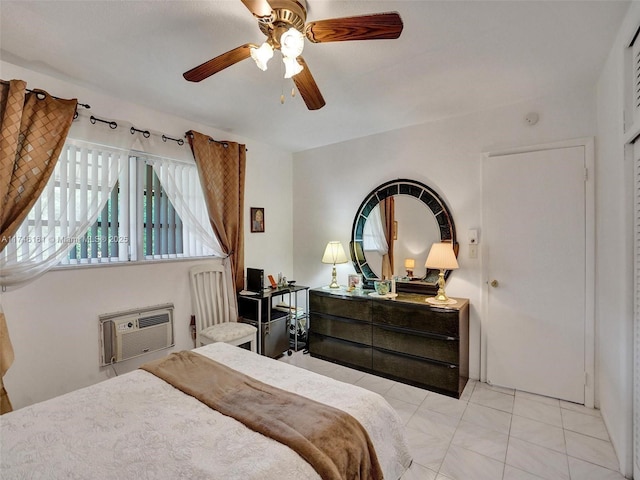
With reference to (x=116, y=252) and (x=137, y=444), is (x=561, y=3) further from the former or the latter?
(x=116, y=252)

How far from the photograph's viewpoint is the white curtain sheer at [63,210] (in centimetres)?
208

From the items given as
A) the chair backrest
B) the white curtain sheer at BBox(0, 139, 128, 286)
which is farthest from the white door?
the white curtain sheer at BBox(0, 139, 128, 286)

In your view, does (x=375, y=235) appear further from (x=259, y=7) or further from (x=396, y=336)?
(x=259, y=7)

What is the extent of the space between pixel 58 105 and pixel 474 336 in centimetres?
395

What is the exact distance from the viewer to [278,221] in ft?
13.6

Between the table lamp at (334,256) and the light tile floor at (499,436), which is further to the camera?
the table lamp at (334,256)

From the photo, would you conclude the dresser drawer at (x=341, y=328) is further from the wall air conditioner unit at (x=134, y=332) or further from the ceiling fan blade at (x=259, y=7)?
the ceiling fan blade at (x=259, y=7)

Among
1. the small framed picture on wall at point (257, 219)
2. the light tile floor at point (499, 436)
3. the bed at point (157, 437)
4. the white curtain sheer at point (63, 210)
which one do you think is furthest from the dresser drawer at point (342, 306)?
the white curtain sheer at point (63, 210)

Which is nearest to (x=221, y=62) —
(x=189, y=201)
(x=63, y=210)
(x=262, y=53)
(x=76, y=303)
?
(x=262, y=53)

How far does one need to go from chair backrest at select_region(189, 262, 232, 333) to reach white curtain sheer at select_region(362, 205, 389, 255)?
5.52 ft

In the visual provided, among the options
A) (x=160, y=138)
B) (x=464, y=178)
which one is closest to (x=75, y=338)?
(x=160, y=138)

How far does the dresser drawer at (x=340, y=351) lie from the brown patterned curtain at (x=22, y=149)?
248 cm

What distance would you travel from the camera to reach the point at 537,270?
104 inches

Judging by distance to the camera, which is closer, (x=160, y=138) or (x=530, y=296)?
(x=530, y=296)
